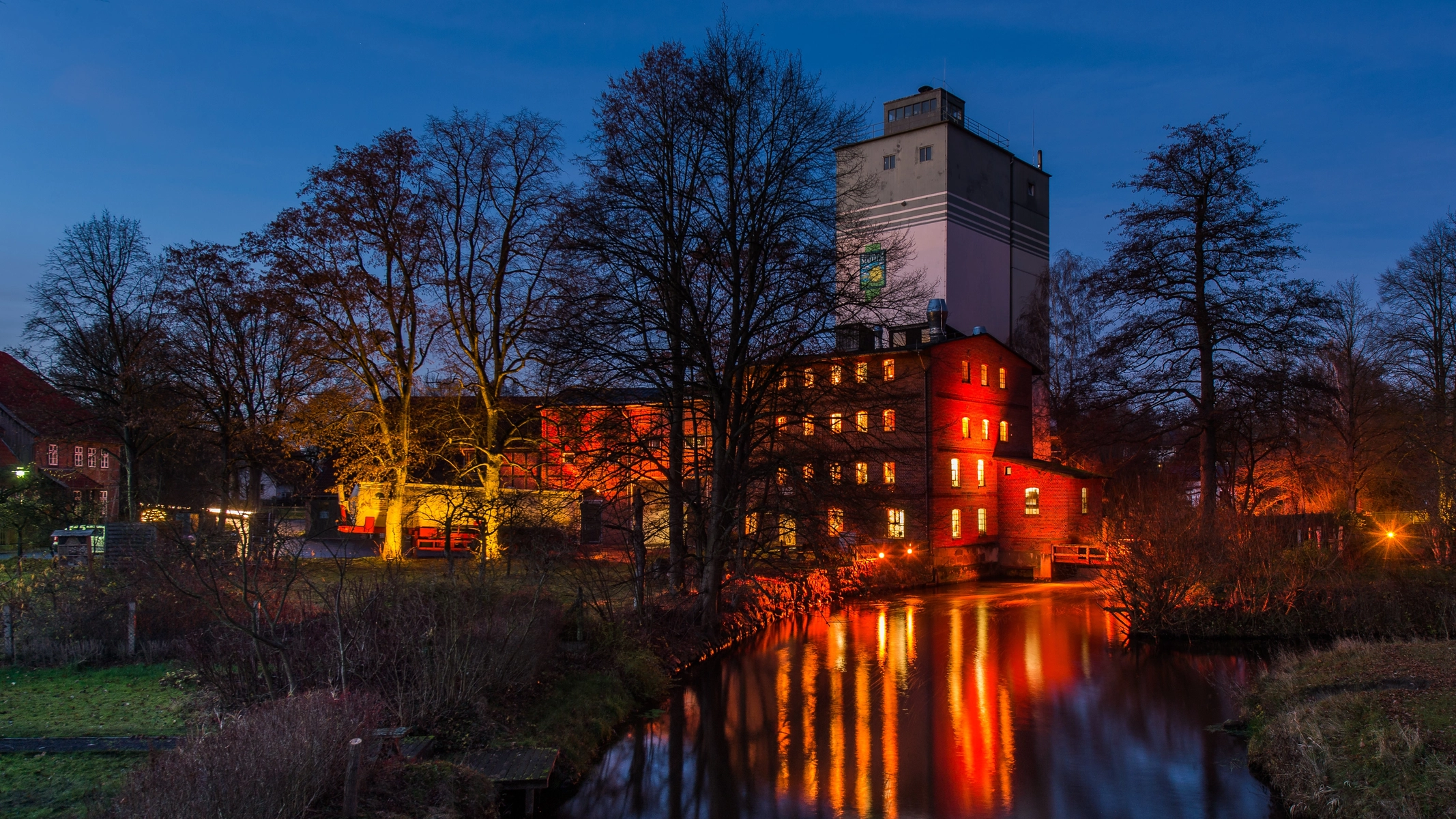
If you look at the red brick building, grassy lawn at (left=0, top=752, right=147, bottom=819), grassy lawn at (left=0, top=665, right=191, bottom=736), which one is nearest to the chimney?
the red brick building

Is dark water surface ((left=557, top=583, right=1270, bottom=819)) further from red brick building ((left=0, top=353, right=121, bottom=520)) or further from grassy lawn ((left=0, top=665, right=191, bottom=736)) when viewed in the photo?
red brick building ((left=0, top=353, right=121, bottom=520))

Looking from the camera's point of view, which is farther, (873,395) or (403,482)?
(403,482)

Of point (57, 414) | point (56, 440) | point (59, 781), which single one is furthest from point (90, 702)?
point (56, 440)

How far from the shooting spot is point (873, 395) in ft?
69.3

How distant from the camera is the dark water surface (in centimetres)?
1116

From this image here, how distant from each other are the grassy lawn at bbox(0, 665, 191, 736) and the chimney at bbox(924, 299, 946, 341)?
3042 centimetres

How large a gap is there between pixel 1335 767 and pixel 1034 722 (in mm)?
5544

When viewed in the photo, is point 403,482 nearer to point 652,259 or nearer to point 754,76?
point 652,259

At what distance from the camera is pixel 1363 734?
9.73 metres

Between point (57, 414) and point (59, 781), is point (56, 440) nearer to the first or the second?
point (57, 414)

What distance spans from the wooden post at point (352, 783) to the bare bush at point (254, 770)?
15 cm

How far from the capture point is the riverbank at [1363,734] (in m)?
8.70

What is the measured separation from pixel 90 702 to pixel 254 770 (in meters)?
6.55

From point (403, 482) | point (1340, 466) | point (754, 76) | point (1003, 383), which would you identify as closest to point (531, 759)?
point (754, 76)
